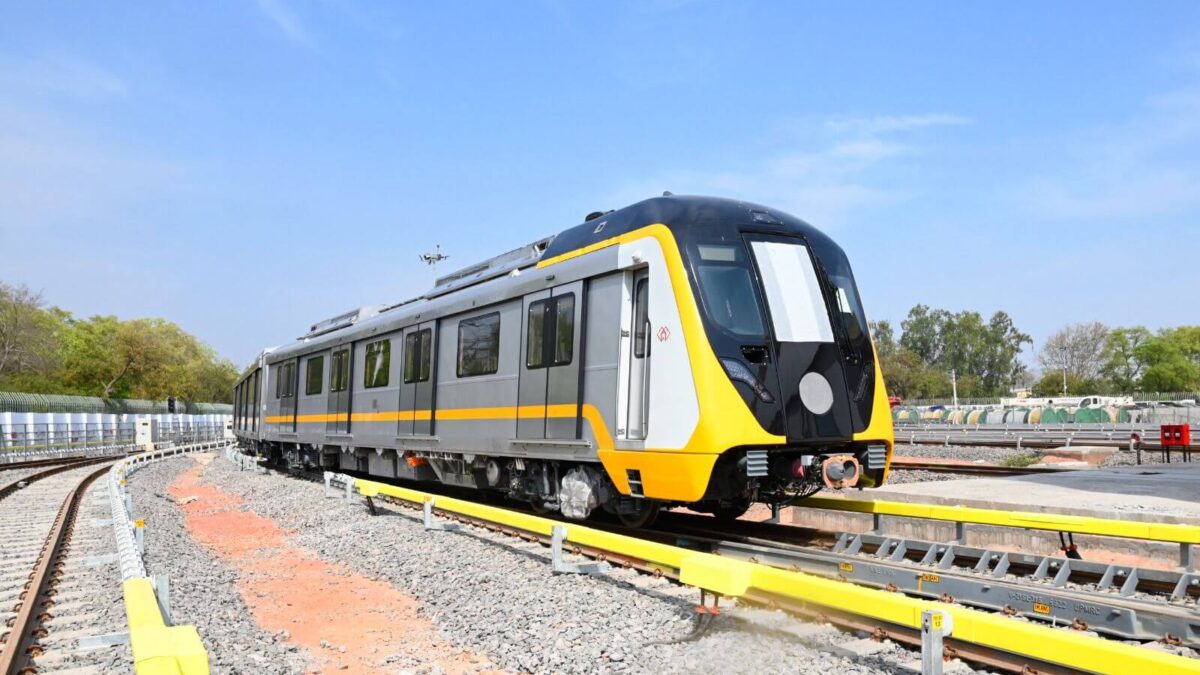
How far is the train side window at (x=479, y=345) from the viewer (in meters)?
11.5

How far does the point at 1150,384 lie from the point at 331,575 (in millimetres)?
98982

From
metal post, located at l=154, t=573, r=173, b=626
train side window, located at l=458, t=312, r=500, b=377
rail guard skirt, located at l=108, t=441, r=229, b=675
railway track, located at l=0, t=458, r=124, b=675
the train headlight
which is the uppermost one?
train side window, located at l=458, t=312, r=500, b=377

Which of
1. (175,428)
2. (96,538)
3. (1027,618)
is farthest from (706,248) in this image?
(175,428)

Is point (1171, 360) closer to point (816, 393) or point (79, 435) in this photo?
point (79, 435)

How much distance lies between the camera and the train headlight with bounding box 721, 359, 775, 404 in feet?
26.6

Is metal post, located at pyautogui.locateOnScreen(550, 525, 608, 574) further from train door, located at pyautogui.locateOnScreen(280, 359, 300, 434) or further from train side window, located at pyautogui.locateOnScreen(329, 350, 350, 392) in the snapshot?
train door, located at pyautogui.locateOnScreen(280, 359, 300, 434)

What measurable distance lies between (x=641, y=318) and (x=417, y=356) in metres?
5.84

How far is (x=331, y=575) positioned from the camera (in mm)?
9492

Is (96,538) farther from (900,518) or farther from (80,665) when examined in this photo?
(900,518)

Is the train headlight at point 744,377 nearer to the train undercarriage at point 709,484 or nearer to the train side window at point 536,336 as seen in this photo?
the train undercarriage at point 709,484

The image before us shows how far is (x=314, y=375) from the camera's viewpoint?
19.7 m

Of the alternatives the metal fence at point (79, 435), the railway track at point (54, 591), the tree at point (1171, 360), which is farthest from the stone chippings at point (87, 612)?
the tree at point (1171, 360)

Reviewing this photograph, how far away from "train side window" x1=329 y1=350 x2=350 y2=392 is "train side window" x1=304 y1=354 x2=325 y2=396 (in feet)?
2.49

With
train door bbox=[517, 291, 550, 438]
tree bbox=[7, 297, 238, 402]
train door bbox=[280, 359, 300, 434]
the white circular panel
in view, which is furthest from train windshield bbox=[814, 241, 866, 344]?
tree bbox=[7, 297, 238, 402]
